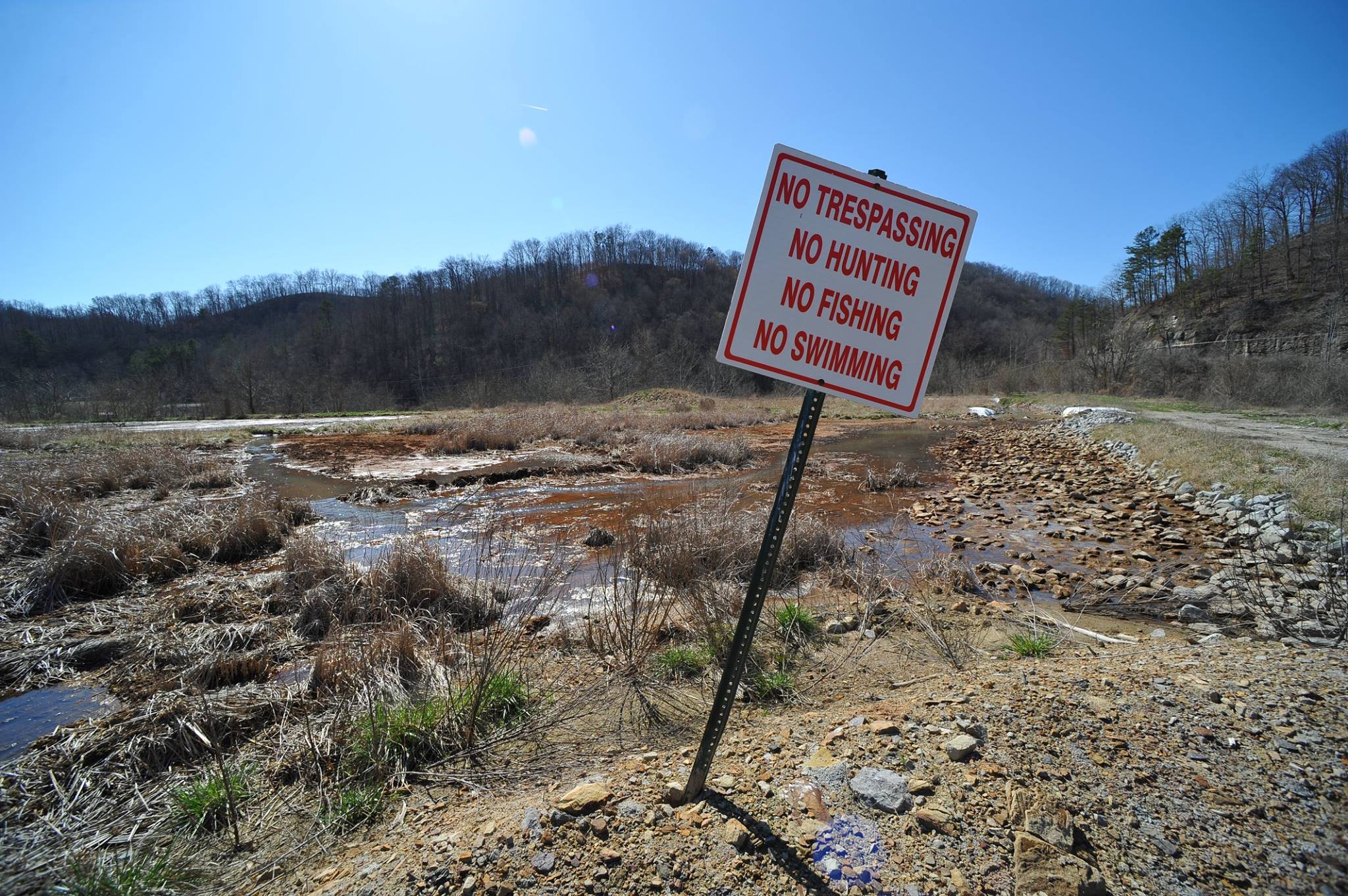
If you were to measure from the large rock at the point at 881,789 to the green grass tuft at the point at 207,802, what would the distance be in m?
2.70

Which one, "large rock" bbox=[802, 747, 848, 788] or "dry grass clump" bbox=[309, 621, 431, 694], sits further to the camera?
"dry grass clump" bbox=[309, 621, 431, 694]

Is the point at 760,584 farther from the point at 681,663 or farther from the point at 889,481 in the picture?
the point at 889,481

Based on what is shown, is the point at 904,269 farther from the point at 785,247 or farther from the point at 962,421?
the point at 962,421

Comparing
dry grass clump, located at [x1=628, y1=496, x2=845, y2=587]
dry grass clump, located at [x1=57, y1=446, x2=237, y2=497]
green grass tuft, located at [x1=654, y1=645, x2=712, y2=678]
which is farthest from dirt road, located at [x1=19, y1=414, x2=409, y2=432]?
green grass tuft, located at [x1=654, y1=645, x2=712, y2=678]

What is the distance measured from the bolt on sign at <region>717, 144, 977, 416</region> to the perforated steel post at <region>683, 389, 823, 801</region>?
13 centimetres

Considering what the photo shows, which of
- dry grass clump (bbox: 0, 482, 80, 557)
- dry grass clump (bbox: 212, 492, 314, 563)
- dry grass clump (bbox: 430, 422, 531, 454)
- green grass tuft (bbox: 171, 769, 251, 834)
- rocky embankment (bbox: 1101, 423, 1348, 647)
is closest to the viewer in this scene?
green grass tuft (bbox: 171, 769, 251, 834)

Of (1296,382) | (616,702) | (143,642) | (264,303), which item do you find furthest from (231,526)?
(264,303)

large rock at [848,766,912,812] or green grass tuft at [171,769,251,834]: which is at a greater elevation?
large rock at [848,766,912,812]

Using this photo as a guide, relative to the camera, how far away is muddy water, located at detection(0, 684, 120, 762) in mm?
3672

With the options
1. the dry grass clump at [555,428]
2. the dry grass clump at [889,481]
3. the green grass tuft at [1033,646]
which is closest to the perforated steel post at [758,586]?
the green grass tuft at [1033,646]

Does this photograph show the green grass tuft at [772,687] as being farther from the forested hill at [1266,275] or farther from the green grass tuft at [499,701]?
the forested hill at [1266,275]

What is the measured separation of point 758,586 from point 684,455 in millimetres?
13727

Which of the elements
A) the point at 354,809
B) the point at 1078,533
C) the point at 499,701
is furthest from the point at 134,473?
the point at 1078,533

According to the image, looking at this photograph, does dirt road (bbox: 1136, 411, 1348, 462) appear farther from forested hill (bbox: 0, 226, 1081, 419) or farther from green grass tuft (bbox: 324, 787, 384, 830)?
forested hill (bbox: 0, 226, 1081, 419)
